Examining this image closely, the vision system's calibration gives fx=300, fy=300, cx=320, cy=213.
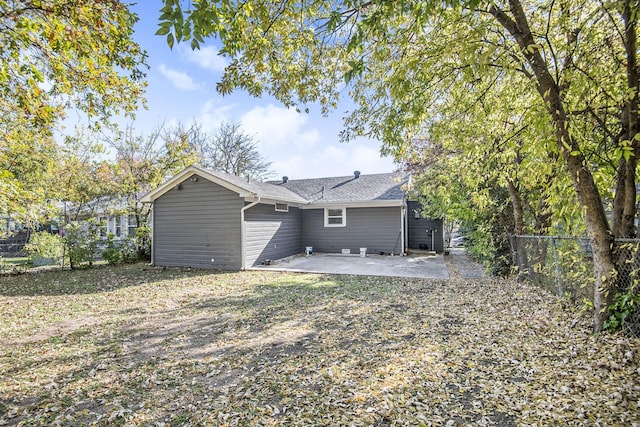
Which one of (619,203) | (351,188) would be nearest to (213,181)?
(351,188)

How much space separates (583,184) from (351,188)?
11.9 m

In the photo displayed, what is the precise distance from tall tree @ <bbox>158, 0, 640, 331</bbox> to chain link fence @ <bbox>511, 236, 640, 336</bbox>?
16cm

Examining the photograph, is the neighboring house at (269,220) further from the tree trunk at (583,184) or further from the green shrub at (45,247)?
the tree trunk at (583,184)

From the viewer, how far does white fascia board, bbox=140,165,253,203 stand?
10.3 meters

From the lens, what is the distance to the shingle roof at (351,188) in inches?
550

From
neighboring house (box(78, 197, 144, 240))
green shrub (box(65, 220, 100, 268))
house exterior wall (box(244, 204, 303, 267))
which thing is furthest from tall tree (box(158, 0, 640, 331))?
neighboring house (box(78, 197, 144, 240))

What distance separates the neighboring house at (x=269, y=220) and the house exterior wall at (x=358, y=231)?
45 millimetres

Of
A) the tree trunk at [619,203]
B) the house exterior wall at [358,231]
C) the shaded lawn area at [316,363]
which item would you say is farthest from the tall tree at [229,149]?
the tree trunk at [619,203]

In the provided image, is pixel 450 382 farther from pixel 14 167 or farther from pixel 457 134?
pixel 14 167

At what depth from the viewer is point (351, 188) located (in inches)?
609

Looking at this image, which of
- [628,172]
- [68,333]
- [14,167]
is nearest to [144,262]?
[14,167]

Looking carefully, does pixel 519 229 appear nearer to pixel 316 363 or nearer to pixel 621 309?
pixel 621 309

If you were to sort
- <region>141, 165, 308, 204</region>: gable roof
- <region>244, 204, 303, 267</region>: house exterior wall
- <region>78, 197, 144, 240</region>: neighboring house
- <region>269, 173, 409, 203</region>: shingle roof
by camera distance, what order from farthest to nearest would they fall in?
<region>269, 173, 409, 203</region>: shingle roof, <region>78, 197, 144, 240</region>: neighboring house, <region>244, 204, 303, 267</region>: house exterior wall, <region>141, 165, 308, 204</region>: gable roof

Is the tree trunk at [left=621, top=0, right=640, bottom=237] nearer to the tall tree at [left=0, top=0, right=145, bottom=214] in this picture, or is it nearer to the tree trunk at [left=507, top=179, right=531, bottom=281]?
the tree trunk at [left=507, top=179, right=531, bottom=281]
